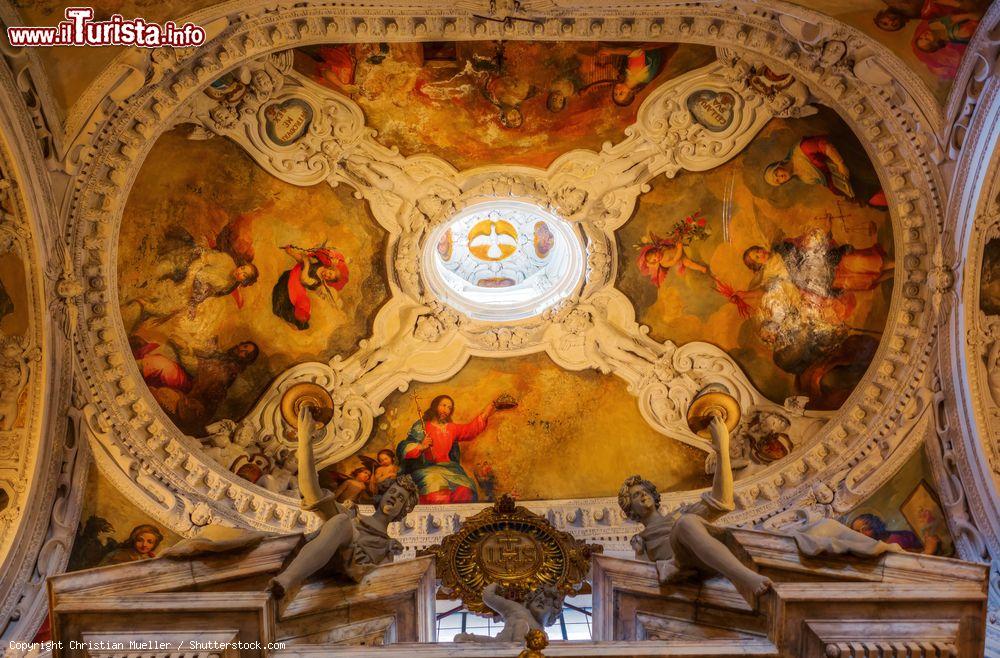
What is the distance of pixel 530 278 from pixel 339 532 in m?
8.76

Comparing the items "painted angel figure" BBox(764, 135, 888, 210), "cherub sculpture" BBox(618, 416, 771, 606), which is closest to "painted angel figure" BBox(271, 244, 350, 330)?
"painted angel figure" BBox(764, 135, 888, 210)

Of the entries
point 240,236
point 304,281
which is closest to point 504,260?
point 304,281

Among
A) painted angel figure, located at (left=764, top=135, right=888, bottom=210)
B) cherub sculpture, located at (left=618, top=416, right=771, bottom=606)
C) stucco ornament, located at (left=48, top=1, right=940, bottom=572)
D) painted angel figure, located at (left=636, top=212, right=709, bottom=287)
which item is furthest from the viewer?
painted angel figure, located at (left=636, top=212, right=709, bottom=287)

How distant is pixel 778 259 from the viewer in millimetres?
13859

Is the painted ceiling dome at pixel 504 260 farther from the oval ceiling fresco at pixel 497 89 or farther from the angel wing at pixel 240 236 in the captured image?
the angel wing at pixel 240 236

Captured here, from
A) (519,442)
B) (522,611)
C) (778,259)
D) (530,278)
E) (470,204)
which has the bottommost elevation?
(522,611)

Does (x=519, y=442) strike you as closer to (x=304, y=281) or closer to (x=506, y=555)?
(x=304, y=281)

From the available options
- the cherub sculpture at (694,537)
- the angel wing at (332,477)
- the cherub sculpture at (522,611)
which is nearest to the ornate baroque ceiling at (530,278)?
the angel wing at (332,477)

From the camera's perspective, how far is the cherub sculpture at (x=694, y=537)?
738cm

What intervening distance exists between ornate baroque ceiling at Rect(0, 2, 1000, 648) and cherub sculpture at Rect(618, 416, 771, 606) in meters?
4.02

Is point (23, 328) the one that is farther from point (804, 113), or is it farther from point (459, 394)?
point (804, 113)

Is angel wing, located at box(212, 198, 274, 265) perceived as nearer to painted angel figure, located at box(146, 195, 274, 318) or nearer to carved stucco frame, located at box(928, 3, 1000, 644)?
painted angel figure, located at box(146, 195, 274, 318)

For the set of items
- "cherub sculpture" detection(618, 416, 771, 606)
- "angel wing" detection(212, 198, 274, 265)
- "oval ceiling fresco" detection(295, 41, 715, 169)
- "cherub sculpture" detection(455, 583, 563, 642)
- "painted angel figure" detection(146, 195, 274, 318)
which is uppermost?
"oval ceiling fresco" detection(295, 41, 715, 169)

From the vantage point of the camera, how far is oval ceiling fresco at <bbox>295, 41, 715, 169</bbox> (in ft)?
41.4
